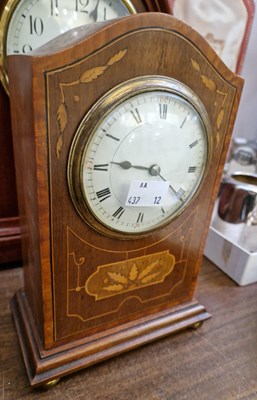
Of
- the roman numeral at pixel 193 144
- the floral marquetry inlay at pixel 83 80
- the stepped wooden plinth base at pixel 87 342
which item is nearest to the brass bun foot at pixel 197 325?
the stepped wooden plinth base at pixel 87 342

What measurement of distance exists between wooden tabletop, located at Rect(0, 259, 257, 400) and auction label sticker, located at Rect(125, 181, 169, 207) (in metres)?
0.32

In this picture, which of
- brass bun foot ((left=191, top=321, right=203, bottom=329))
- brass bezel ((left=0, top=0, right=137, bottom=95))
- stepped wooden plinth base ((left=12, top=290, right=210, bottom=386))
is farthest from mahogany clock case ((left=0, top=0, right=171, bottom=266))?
brass bun foot ((left=191, top=321, right=203, bottom=329))

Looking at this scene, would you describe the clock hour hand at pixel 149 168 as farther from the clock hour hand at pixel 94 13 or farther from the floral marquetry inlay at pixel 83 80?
the clock hour hand at pixel 94 13

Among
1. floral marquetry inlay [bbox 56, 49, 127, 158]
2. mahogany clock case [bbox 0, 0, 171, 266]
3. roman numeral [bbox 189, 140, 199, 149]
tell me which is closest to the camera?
floral marquetry inlay [bbox 56, 49, 127, 158]

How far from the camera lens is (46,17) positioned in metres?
0.63

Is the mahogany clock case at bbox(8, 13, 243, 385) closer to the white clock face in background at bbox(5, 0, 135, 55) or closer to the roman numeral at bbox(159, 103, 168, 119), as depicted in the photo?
the roman numeral at bbox(159, 103, 168, 119)

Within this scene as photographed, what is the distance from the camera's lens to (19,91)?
43 centimetres

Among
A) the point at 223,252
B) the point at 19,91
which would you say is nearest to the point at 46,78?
the point at 19,91

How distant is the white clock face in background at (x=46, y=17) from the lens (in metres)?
0.61

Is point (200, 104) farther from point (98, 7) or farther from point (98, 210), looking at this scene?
point (98, 7)

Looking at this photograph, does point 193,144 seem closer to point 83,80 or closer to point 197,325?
point 83,80

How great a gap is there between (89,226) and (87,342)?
0.80 ft

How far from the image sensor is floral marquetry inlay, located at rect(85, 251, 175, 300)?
54 centimetres

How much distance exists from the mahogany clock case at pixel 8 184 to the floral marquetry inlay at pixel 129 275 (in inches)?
13.9
